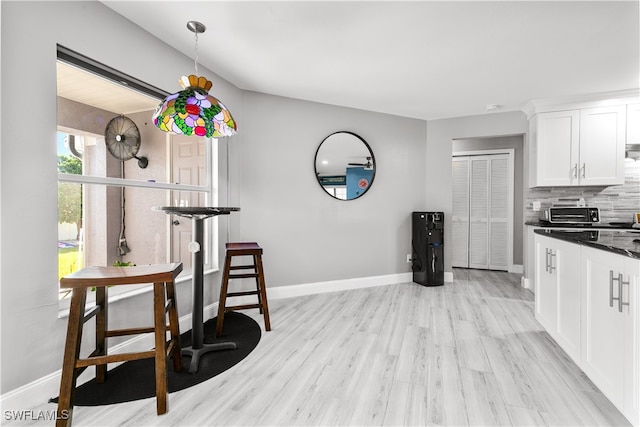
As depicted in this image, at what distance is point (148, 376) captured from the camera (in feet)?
5.92

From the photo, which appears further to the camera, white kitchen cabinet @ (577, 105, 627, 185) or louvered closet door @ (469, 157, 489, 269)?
louvered closet door @ (469, 157, 489, 269)

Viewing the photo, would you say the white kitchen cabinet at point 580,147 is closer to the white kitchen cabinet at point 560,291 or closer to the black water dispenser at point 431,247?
the black water dispenser at point 431,247

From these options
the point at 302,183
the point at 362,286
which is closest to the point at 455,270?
the point at 362,286

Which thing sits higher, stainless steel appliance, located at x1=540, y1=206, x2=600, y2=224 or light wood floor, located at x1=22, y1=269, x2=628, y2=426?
stainless steel appliance, located at x1=540, y1=206, x2=600, y2=224

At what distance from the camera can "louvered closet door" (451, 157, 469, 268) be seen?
5.05 meters

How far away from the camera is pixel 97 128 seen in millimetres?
1925

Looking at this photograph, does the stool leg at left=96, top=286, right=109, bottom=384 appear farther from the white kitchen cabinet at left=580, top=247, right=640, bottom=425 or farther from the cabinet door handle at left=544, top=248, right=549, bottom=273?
the cabinet door handle at left=544, top=248, right=549, bottom=273

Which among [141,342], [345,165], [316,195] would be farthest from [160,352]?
[345,165]

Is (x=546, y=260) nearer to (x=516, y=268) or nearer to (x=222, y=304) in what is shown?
(x=222, y=304)

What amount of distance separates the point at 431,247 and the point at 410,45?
97.9 inches

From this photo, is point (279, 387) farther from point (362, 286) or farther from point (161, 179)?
point (362, 286)

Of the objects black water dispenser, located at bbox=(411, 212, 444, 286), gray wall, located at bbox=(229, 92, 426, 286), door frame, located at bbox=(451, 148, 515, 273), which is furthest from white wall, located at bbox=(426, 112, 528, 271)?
door frame, located at bbox=(451, 148, 515, 273)

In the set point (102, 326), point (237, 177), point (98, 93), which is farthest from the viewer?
point (237, 177)

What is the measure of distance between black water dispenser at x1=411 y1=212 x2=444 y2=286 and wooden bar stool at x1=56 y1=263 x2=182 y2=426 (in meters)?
3.09
